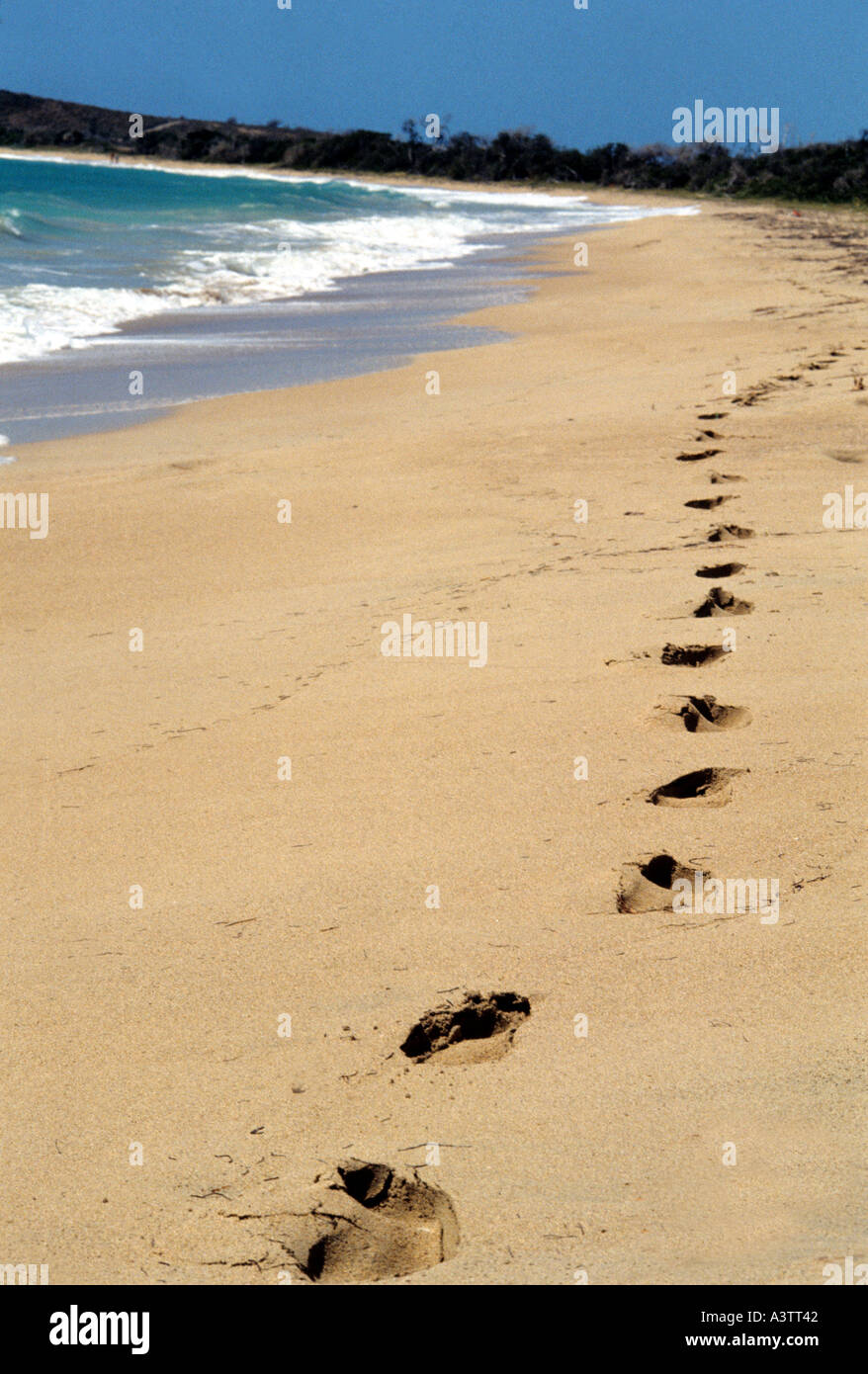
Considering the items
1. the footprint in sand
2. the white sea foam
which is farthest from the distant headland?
the footprint in sand

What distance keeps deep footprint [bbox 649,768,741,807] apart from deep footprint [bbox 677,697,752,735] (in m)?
0.27

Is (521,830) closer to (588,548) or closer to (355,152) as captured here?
(588,548)

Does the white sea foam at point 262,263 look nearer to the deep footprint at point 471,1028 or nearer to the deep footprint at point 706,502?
the deep footprint at point 706,502

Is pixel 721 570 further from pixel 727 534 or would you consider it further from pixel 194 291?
pixel 194 291

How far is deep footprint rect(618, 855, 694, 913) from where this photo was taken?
269 cm

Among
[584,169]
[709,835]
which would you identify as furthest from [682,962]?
[584,169]

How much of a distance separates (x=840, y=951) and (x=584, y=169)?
63.8 meters

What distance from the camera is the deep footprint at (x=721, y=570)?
15.4 ft

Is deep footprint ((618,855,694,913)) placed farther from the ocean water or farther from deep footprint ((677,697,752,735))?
the ocean water

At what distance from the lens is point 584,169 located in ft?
197

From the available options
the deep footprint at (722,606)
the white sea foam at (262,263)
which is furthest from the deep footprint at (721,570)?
the white sea foam at (262,263)

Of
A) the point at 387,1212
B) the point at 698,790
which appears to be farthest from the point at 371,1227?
the point at 698,790

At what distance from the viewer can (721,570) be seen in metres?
4.73

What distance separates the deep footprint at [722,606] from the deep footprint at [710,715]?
2.38 feet
